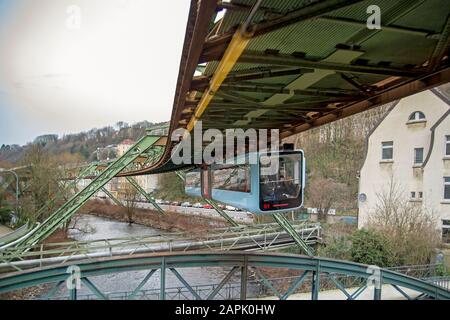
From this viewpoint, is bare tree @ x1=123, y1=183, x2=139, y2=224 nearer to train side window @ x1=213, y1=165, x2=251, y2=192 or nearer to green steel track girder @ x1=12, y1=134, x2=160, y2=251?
green steel track girder @ x1=12, y1=134, x2=160, y2=251

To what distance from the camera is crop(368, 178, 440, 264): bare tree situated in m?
6.72

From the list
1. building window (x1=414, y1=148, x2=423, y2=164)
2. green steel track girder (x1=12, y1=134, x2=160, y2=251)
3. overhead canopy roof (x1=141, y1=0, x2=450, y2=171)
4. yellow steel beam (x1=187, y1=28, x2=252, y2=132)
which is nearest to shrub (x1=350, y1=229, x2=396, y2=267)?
building window (x1=414, y1=148, x2=423, y2=164)

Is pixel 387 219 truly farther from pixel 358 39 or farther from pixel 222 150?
pixel 358 39

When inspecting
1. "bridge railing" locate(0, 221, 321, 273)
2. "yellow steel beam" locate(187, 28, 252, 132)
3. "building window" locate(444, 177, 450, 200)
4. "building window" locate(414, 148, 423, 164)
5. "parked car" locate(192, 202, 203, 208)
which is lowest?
"parked car" locate(192, 202, 203, 208)

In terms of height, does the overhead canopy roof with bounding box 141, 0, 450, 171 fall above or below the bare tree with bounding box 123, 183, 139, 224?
above

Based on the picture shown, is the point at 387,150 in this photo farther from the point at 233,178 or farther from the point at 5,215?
the point at 5,215

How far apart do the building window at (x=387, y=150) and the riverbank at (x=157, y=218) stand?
6745 millimetres

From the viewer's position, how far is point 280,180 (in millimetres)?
3844

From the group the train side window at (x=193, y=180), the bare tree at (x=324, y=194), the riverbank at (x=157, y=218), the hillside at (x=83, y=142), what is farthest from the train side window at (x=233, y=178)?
the riverbank at (x=157, y=218)

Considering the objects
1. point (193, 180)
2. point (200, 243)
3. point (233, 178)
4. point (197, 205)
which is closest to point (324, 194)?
point (200, 243)

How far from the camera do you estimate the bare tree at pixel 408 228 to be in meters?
6.72

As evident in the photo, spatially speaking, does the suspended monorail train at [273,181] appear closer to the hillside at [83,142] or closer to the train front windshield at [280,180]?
the train front windshield at [280,180]

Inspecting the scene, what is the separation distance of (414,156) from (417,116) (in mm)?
1031
